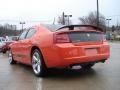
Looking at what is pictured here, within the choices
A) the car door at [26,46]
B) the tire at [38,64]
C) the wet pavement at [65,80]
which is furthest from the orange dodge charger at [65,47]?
the wet pavement at [65,80]

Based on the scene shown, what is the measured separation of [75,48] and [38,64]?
4.80ft

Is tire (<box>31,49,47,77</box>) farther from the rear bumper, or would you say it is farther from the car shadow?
the rear bumper

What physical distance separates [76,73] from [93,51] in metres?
1.15

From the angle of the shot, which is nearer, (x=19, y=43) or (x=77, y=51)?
(x=77, y=51)

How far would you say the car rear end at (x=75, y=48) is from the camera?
26.4ft

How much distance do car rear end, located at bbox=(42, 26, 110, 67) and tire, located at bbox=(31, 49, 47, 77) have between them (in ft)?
1.51


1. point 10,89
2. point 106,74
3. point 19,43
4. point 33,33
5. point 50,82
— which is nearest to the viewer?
point 10,89

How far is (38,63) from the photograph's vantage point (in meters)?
9.06

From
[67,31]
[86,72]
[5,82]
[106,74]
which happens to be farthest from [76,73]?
[5,82]

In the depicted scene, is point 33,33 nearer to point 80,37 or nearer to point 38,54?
point 38,54

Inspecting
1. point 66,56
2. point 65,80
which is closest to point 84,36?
point 66,56

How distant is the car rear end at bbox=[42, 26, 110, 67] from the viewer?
317 inches

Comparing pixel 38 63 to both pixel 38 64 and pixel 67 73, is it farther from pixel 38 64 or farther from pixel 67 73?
pixel 67 73

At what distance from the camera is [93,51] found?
8.52 m
